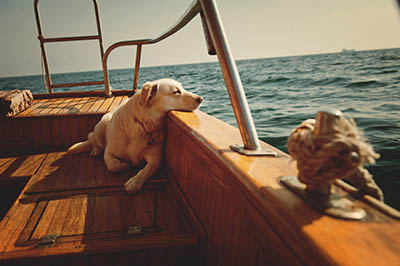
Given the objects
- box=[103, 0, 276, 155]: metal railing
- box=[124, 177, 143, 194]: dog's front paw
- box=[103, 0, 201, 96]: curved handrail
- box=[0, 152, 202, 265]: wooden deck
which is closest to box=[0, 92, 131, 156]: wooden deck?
box=[0, 152, 202, 265]: wooden deck

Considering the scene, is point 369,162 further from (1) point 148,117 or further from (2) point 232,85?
(1) point 148,117

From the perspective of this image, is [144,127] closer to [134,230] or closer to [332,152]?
[134,230]

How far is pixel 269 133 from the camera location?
4.36 m

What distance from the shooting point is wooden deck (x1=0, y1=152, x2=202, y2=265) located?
4.02 ft

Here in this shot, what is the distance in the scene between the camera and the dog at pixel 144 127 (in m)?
1.90

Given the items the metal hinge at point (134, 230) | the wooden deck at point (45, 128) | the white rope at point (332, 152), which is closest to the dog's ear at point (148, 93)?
the metal hinge at point (134, 230)

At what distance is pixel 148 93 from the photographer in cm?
185

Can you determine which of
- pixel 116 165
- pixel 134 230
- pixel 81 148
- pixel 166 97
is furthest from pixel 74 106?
pixel 134 230

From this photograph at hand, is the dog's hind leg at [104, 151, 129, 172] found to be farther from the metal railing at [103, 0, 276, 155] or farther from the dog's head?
the metal railing at [103, 0, 276, 155]

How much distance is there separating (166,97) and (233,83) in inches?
41.1

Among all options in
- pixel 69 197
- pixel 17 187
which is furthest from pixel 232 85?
pixel 17 187

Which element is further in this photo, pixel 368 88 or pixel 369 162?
pixel 368 88

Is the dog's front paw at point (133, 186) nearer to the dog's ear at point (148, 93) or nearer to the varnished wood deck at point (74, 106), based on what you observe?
the dog's ear at point (148, 93)

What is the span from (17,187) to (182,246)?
70.1 inches
